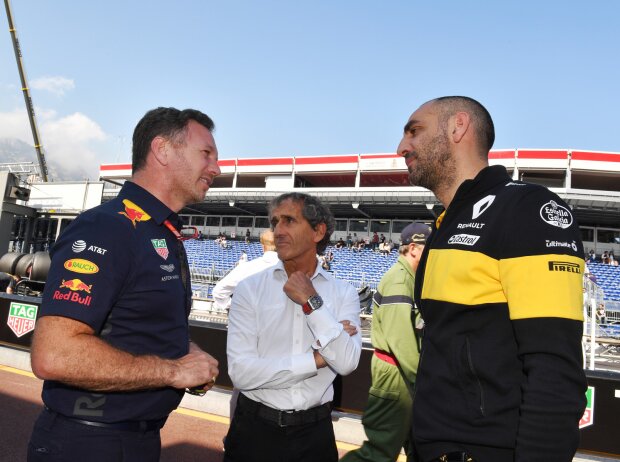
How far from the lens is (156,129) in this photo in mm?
1977

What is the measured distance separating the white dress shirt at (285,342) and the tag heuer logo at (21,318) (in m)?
5.05

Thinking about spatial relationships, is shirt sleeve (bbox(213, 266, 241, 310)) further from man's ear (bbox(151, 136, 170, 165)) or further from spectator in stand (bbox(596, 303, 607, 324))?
spectator in stand (bbox(596, 303, 607, 324))

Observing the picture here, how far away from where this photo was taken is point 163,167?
1.96 metres

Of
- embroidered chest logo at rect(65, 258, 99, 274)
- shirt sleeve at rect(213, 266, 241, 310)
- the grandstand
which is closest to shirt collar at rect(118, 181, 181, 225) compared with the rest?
embroidered chest logo at rect(65, 258, 99, 274)

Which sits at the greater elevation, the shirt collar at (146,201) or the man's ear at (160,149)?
the man's ear at (160,149)

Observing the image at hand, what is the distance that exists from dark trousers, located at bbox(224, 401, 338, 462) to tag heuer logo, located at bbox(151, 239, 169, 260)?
1.09m

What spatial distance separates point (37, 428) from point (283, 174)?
32.8m

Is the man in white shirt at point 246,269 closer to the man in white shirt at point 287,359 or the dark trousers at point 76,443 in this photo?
the man in white shirt at point 287,359

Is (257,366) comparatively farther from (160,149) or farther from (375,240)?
(375,240)

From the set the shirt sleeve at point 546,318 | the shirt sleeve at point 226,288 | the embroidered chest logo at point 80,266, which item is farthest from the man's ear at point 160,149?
the shirt sleeve at point 226,288

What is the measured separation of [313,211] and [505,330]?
1.62 metres

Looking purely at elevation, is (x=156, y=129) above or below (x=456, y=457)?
above

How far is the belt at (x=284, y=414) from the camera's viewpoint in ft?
7.40

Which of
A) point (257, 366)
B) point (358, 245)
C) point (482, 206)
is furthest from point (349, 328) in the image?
point (358, 245)
